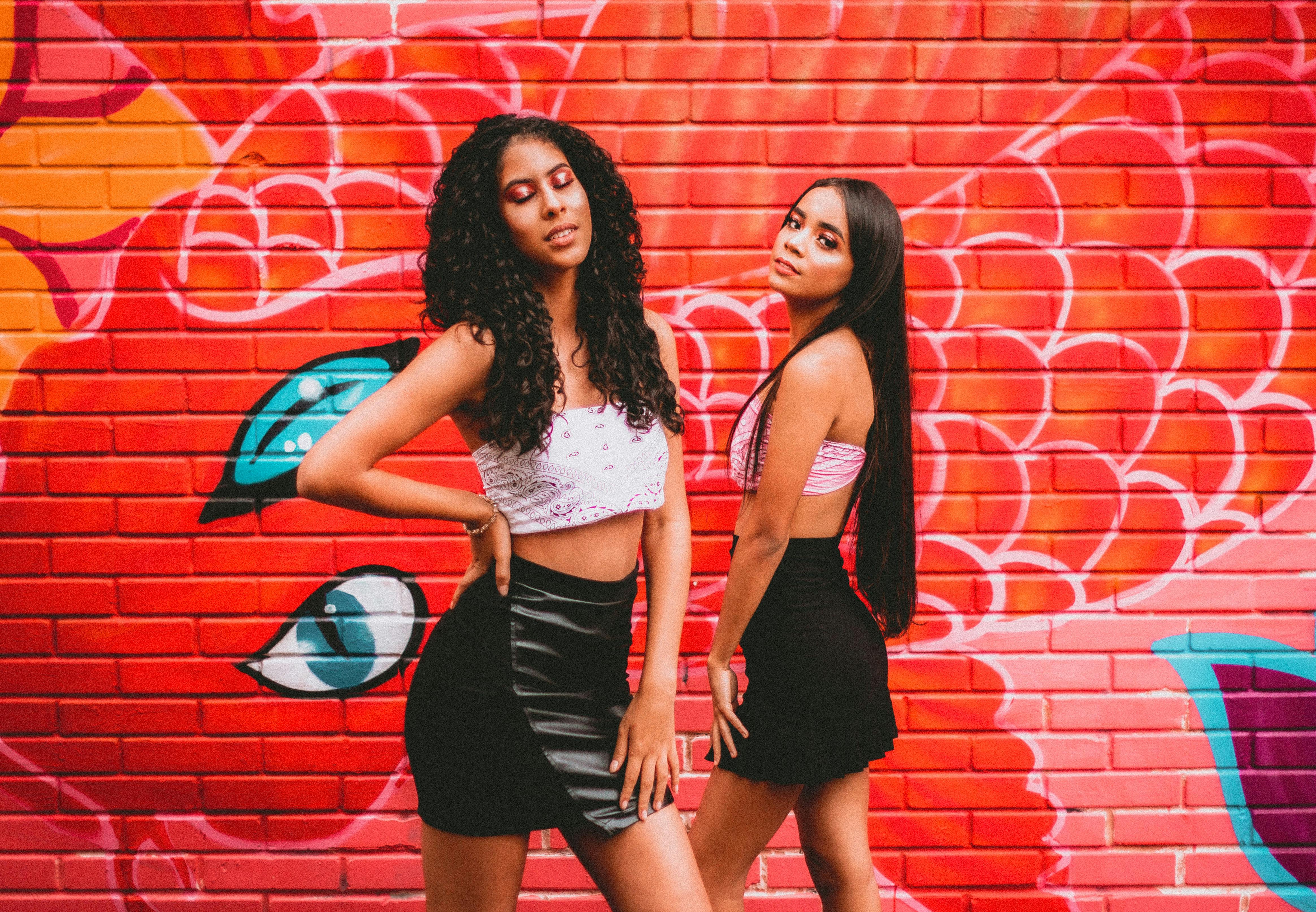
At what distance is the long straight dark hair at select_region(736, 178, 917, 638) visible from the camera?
209cm

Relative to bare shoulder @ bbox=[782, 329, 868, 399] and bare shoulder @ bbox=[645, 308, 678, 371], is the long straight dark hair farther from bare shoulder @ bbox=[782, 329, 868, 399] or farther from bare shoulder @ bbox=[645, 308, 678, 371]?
bare shoulder @ bbox=[645, 308, 678, 371]

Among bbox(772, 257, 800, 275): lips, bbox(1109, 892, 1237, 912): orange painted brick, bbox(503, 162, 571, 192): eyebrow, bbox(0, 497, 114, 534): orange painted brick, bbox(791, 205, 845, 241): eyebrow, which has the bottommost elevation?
bbox(1109, 892, 1237, 912): orange painted brick

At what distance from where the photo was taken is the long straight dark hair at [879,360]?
209cm

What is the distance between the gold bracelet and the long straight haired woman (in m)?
0.60

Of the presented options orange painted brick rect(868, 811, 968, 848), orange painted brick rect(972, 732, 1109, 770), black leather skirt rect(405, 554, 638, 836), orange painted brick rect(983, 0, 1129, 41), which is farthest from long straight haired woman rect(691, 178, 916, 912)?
orange painted brick rect(983, 0, 1129, 41)

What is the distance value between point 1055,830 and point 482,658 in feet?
7.20

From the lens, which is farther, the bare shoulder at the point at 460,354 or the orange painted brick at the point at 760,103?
the orange painted brick at the point at 760,103

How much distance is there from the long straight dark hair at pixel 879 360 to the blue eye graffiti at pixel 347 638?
1.29 m

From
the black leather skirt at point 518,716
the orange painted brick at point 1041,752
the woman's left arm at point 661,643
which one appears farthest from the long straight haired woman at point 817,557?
the orange painted brick at point 1041,752

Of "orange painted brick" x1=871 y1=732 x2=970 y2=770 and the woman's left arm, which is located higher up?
the woman's left arm

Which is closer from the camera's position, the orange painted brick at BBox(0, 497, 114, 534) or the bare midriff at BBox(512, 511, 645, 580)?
the bare midriff at BBox(512, 511, 645, 580)

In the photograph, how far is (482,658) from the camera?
168 centimetres

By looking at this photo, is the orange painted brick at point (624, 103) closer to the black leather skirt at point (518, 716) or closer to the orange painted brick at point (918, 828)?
the black leather skirt at point (518, 716)

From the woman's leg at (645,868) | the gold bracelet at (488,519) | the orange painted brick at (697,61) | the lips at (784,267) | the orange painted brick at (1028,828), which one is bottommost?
the orange painted brick at (1028,828)
